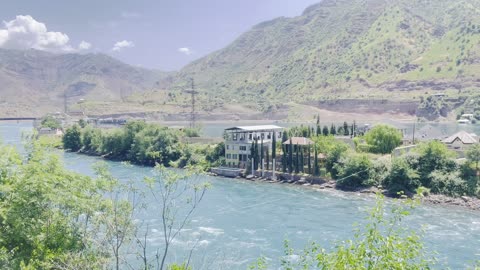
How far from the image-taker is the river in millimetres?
27938

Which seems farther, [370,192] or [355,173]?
[355,173]

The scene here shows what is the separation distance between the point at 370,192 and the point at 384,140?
14997 millimetres

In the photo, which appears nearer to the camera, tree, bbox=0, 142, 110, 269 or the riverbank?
tree, bbox=0, 142, 110, 269

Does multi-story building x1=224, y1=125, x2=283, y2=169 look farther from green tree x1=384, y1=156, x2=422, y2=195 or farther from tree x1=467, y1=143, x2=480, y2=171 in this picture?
tree x1=467, y1=143, x2=480, y2=171

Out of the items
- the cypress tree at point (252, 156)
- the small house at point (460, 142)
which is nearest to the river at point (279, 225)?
the cypress tree at point (252, 156)

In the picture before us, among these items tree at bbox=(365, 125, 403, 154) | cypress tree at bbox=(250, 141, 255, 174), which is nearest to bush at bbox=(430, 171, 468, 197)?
tree at bbox=(365, 125, 403, 154)

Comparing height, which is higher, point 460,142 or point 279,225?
point 460,142

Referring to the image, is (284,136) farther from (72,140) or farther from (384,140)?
(72,140)

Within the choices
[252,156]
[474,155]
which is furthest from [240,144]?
[474,155]

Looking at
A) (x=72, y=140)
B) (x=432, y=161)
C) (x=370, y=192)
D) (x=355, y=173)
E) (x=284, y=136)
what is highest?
(x=284, y=136)

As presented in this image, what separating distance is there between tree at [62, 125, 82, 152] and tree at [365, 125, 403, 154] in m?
62.1

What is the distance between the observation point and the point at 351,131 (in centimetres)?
7669

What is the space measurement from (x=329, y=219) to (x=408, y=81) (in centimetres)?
15301

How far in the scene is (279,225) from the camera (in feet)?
116
